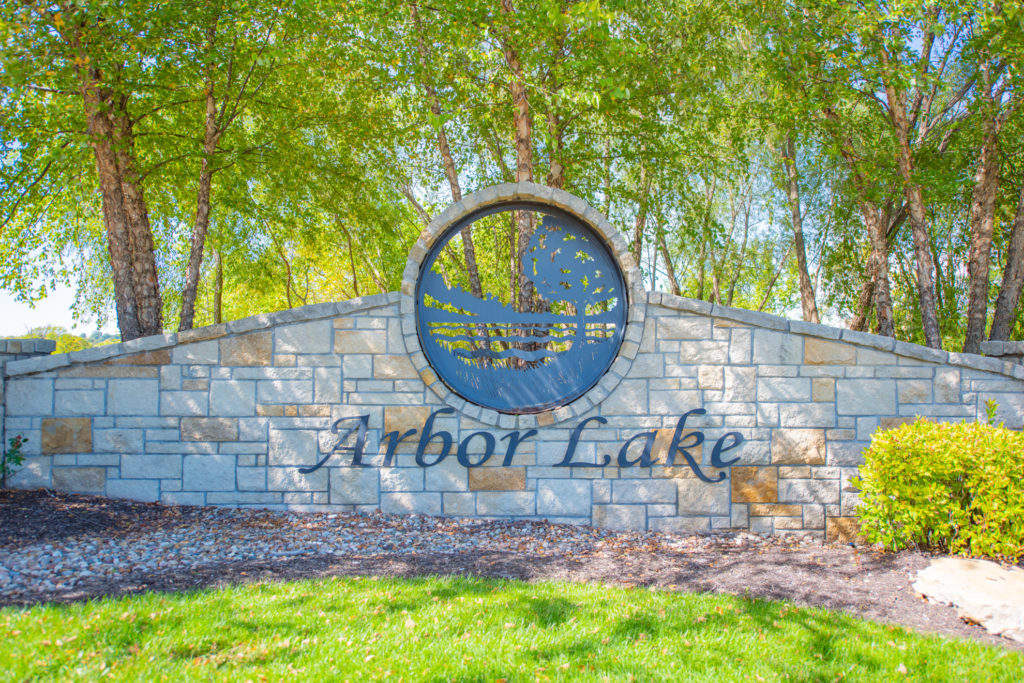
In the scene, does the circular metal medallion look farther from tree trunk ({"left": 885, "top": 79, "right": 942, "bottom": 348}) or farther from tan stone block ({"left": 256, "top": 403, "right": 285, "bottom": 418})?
tree trunk ({"left": 885, "top": 79, "right": 942, "bottom": 348})

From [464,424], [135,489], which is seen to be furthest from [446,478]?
[135,489]

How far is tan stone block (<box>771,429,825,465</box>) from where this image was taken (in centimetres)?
583

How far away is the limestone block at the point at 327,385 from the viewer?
230 inches

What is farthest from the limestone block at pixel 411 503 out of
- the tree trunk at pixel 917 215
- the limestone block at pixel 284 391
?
the tree trunk at pixel 917 215

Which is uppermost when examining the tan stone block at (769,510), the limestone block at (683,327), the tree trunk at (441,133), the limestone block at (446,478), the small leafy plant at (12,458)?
the tree trunk at (441,133)

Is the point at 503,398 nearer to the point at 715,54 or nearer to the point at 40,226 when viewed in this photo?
the point at 715,54

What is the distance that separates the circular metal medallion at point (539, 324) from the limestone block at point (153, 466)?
96.7 inches

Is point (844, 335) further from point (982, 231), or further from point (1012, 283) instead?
point (982, 231)

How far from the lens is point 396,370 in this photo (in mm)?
5855

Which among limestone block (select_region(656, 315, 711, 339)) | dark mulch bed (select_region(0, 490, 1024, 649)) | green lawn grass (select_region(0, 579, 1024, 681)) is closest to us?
green lawn grass (select_region(0, 579, 1024, 681))

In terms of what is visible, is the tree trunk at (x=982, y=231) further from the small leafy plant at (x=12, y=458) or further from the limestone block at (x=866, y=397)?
the small leafy plant at (x=12, y=458)

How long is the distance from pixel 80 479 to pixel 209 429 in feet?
3.94

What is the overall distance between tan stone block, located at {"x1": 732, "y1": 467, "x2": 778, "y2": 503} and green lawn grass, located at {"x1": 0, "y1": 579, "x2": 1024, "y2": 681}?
1.97 metres

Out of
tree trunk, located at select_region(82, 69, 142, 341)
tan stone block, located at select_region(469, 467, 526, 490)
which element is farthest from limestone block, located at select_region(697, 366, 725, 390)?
tree trunk, located at select_region(82, 69, 142, 341)
